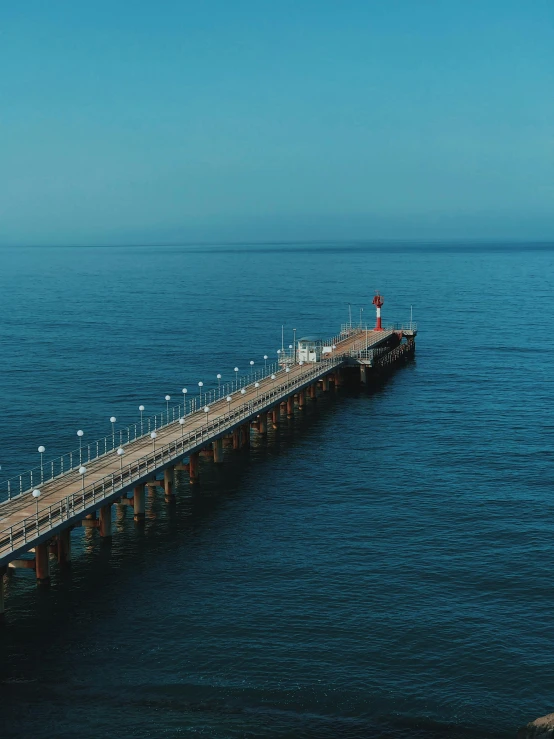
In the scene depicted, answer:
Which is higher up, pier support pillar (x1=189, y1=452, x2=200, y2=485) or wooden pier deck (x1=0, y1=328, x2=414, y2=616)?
wooden pier deck (x1=0, y1=328, x2=414, y2=616)

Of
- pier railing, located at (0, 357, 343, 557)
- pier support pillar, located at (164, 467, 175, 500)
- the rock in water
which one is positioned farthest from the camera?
pier support pillar, located at (164, 467, 175, 500)

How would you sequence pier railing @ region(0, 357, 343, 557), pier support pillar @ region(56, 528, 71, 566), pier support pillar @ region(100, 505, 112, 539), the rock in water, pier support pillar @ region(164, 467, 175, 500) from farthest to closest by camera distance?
pier support pillar @ region(164, 467, 175, 500)
pier support pillar @ region(100, 505, 112, 539)
pier support pillar @ region(56, 528, 71, 566)
pier railing @ region(0, 357, 343, 557)
the rock in water

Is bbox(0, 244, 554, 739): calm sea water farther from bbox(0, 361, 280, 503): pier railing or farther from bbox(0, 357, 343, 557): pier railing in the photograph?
bbox(0, 357, 343, 557): pier railing

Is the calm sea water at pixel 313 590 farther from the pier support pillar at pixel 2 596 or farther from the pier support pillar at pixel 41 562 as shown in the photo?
the pier support pillar at pixel 41 562

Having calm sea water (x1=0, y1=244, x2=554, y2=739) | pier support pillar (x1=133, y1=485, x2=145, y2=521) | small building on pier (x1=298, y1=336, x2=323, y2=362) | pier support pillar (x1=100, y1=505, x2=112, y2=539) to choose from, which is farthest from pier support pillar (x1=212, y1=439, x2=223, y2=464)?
small building on pier (x1=298, y1=336, x2=323, y2=362)

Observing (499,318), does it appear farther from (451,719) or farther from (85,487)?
(451,719)

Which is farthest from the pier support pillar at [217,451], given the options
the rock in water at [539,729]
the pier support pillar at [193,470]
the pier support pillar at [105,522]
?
the rock in water at [539,729]

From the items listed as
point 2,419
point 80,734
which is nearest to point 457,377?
point 2,419
